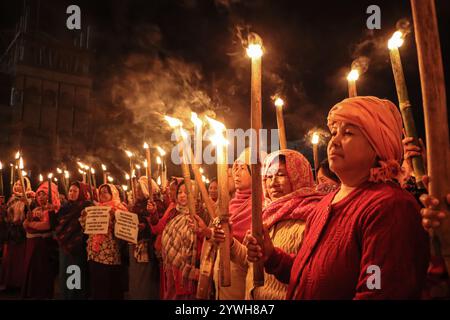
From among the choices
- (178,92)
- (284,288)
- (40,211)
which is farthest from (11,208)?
(284,288)

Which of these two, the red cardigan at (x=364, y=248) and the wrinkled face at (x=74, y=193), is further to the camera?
the wrinkled face at (x=74, y=193)

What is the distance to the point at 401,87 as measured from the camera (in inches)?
84.2

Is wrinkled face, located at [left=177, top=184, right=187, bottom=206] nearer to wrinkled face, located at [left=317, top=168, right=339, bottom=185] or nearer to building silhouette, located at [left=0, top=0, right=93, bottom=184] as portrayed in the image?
wrinkled face, located at [left=317, top=168, right=339, bottom=185]

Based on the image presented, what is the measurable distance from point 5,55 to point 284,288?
39100 mm

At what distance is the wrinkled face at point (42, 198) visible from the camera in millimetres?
7846

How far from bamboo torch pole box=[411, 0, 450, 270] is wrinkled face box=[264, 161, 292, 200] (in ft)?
5.72

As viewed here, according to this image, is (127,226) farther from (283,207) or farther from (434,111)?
(434,111)

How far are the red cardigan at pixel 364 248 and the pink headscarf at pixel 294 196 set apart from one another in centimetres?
59

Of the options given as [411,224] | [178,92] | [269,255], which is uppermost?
[178,92]

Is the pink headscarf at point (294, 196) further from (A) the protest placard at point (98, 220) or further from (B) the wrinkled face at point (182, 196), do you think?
(A) the protest placard at point (98, 220)

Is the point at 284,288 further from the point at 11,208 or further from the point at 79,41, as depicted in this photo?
the point at 79,41

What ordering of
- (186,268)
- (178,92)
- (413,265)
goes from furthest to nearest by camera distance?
(178,92), (186,268), (413,265)

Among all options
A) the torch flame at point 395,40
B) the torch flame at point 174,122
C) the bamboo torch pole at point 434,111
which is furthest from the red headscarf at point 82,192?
the bamboo torch pole at point 434,111

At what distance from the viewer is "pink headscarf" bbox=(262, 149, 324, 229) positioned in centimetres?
279
